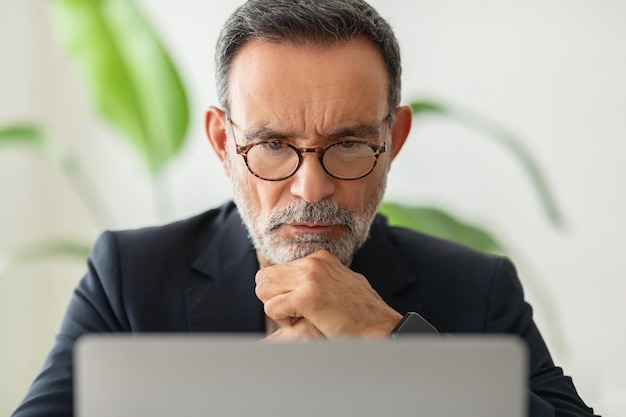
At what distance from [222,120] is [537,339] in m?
0.78

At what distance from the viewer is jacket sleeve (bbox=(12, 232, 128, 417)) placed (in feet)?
5.25

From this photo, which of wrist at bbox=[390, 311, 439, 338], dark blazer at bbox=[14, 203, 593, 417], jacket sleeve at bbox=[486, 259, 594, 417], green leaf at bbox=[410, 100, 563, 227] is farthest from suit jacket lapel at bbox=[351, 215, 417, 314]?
green leaf at bbox=[410, 100, 563, 227]

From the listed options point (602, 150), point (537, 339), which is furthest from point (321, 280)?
point (602, 150)

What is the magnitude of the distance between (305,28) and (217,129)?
0.94 feet

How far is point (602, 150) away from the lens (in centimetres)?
279

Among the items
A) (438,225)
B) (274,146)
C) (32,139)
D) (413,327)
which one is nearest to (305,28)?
(274,146)

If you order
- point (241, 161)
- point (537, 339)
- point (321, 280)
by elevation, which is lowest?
point (537, 339)

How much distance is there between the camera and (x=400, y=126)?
1795 millimetres

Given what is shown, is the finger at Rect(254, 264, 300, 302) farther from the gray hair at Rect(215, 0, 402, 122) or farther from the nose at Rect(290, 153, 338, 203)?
the gray hair at Rect(215, 0, 402, 122)

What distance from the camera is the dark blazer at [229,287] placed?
1763mm

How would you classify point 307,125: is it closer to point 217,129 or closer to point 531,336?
point 217,129

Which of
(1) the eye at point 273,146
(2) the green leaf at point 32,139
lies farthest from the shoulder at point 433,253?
(2) the green leaf at point 32,139

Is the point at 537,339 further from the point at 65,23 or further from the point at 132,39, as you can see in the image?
the point at 65,23

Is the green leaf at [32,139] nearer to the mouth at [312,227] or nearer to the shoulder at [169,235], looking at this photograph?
the shoulder at [169,235]
